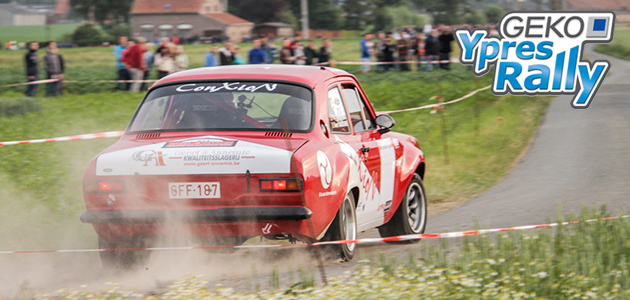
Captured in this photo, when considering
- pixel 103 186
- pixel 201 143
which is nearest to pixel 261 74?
pixel 201 143

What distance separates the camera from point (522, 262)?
17.8ft

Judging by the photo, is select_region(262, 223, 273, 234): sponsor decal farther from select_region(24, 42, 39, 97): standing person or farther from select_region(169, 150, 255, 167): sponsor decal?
select_region(24, 42, 39, 97): standing person

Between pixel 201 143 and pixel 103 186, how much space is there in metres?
0.77

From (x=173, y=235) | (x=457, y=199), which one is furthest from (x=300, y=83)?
(x=457, y=199)

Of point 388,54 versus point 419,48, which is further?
point 419,48

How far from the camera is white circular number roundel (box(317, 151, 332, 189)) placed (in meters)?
5.76

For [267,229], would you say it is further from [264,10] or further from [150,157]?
[264,10]

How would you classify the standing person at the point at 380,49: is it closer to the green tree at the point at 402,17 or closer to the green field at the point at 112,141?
the green field at the point at 112,141

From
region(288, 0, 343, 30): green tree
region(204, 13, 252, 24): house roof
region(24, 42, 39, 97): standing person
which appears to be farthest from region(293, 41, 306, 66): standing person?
region(288, 0, 343, 30): green tree

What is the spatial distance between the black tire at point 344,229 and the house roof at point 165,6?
9576 centimetres

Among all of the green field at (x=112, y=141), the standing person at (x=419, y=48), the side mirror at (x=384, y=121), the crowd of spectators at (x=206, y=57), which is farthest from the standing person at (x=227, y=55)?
the side mirror at (x=384, y=121)

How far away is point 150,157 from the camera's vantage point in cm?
570

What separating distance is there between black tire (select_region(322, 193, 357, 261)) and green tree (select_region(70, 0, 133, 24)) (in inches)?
3788

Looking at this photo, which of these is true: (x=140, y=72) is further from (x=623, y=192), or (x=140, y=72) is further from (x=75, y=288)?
(x=75, y=288)
